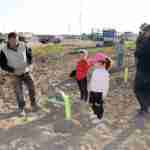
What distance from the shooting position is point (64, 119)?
24.2 feet

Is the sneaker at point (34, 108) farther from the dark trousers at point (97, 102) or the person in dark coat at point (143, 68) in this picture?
the person in dark coat at point (143, 68)

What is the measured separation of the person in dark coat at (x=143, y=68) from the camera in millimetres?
7324

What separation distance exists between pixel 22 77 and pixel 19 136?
4.90 feet

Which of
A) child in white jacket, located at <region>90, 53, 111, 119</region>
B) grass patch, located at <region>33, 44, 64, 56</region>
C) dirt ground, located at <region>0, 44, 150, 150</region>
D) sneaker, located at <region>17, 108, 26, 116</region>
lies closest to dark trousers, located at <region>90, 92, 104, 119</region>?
child in white jacket, located at <region>90, 53, 111, 119</region>

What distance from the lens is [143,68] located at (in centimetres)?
748

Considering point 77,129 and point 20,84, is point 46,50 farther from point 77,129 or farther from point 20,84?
point 77,129

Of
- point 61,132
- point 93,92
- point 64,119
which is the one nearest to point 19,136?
point 61,132

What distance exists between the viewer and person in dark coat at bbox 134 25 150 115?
732 centimetres

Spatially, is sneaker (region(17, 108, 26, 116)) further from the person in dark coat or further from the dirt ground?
the person in dark coat

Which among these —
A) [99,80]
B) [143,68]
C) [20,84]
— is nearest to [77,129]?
[99,80]

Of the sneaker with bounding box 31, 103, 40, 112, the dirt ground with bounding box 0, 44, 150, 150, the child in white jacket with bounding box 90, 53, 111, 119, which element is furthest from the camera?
the sneaker with bounding box 31, 103, 40, 112

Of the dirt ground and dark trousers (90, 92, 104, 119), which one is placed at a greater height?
dark trousers (90, 92, 104, 119)

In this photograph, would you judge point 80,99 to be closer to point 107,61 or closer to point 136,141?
point 107,61

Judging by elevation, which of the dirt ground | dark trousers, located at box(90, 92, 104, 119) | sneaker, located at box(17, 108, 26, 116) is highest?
dark trousers, located at box(90, 92, 104, 119)
